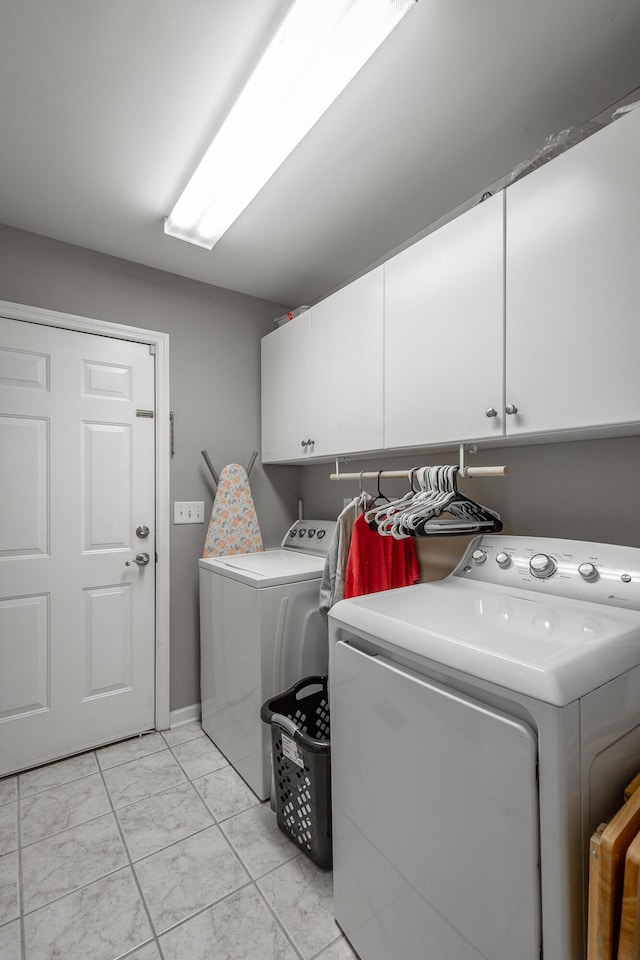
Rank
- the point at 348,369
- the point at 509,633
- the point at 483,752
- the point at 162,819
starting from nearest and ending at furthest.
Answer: the point at 483,752, the point at 509,633, the point at 162,819, the point at 348,369

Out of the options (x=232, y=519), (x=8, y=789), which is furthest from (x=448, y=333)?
(x=8, y=789)

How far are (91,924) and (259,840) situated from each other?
0.54 m

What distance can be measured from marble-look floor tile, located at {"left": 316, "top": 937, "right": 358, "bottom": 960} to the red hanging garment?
0.96 metres

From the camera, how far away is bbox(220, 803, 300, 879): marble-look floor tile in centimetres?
152

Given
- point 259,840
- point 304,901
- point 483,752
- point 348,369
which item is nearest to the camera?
point 483,752

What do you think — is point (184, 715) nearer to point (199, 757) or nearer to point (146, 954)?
point (199, 757)

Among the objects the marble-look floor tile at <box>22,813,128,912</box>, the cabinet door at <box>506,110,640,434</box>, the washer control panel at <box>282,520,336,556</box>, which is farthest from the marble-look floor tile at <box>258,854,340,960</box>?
the cabinet door at <box>506,110,640,434</box>

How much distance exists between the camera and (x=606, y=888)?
729 mm

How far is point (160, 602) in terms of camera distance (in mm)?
2371

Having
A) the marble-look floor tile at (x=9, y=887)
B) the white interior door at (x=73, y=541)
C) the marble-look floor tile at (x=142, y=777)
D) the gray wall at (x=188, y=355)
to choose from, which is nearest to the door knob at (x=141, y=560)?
the white interior door at (x=73, y=541)

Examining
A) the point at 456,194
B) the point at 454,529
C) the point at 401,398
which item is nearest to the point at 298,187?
the point at 456,194

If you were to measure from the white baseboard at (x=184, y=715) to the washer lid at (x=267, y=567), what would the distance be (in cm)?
80

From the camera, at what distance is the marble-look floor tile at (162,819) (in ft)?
5.29

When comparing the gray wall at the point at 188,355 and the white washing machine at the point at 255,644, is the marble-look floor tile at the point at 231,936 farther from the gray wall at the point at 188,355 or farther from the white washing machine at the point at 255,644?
the gray wall at the point at 188,355
